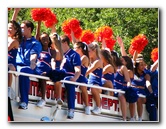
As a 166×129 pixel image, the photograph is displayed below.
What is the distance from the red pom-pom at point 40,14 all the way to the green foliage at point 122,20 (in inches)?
2.6

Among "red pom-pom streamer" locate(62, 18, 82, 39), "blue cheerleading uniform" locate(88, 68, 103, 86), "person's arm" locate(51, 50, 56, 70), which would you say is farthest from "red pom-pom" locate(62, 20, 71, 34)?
"blue cheerleading uniform" locate(88, 68, 103, 86)

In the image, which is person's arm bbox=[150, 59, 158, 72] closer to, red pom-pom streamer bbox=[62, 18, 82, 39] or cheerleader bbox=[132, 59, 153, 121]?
cheerleader bbox=[132, 59, 153, 121]

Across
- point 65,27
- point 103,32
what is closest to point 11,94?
point 65,27

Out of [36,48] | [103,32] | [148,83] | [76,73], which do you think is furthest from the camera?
[148,83]

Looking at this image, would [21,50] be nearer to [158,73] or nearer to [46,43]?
[46,43]

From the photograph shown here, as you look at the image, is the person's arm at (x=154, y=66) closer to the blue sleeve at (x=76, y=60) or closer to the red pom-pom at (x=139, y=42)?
the red pom-pom at (x=139, y=42)

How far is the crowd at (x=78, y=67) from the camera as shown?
5012mm

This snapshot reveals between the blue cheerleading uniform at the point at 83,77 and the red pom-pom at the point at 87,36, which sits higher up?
the red pom-pom at the point at 87,36

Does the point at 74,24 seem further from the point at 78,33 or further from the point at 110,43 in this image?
the point at 110,43

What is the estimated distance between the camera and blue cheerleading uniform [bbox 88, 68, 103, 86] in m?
5.21

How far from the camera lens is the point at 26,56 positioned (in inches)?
197

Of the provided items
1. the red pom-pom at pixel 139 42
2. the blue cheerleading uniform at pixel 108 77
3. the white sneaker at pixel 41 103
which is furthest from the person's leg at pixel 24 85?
the red pom-pom at pixel 139 42

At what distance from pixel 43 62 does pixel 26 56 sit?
0.16 metres
